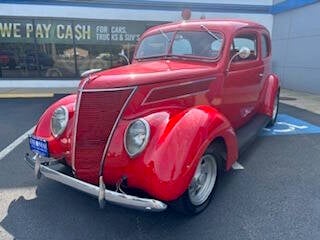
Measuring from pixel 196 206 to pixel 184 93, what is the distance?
1179 mm

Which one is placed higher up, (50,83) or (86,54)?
(86,54)

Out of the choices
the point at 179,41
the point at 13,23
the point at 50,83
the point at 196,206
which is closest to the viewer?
the point at 196,206

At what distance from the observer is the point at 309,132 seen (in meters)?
5.88

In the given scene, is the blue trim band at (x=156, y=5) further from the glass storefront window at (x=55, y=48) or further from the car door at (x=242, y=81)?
the car door at (x=242, y=81)

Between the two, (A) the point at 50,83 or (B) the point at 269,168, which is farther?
(A) the point at 50,83

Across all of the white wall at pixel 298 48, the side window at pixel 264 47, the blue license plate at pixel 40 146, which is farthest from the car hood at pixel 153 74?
the white wall at pixel 298 48

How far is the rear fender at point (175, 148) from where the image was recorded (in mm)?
2539

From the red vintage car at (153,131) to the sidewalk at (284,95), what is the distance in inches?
200

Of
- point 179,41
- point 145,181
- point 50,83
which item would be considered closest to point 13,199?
point 145,181

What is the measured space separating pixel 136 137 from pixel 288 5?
35.9 ft

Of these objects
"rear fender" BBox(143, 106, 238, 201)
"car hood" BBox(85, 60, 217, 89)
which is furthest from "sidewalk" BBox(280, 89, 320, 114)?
"rear fender" BBox(143, 106, 238, 201)

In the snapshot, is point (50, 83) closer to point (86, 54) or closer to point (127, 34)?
point (86, 54)

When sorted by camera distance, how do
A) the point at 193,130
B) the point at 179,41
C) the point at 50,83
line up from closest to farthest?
the point at 193,130
the point at 179,41
the point at 50,83

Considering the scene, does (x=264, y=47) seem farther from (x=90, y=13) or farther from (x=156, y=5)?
(x=90, y=13)
